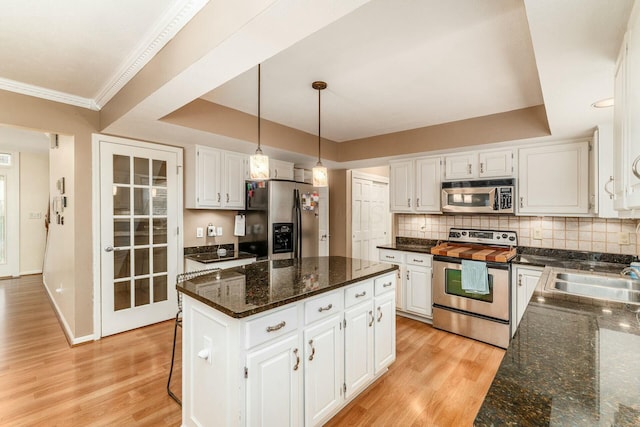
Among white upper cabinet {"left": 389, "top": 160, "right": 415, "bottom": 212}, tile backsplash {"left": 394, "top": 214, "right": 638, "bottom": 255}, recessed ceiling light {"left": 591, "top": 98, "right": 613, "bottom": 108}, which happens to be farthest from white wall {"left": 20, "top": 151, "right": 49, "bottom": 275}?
recessed ceiling light {"left": 591, "top": 98, "right": 613, "bottom": 108}

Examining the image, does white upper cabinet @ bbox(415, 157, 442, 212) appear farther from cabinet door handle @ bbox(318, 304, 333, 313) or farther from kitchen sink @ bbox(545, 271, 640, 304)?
cabinet door handle @ bbox(318, 304, 333, 313)

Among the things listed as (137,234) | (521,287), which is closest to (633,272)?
(521,287)

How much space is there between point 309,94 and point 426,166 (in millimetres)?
1968

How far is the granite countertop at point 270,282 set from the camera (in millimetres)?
1564

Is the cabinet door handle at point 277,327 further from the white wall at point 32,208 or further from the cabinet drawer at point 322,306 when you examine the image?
→ the white wall at point 32,208

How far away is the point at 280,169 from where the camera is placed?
4.35 metres

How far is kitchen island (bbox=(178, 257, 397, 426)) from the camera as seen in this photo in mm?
→ 1503

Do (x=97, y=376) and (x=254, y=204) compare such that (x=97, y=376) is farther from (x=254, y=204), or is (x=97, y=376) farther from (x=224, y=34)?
(x=224, y=34)

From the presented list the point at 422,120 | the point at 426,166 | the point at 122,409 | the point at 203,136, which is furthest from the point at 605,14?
the point at 122,409

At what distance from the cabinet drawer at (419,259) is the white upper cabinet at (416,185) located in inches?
24.0

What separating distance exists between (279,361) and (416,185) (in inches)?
122

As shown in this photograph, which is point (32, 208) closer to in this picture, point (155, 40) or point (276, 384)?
point (155, 40)

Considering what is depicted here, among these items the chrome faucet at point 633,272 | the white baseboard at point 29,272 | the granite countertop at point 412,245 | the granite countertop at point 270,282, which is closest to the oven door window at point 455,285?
the granite countertop at point 412,245

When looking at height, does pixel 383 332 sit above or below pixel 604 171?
below
